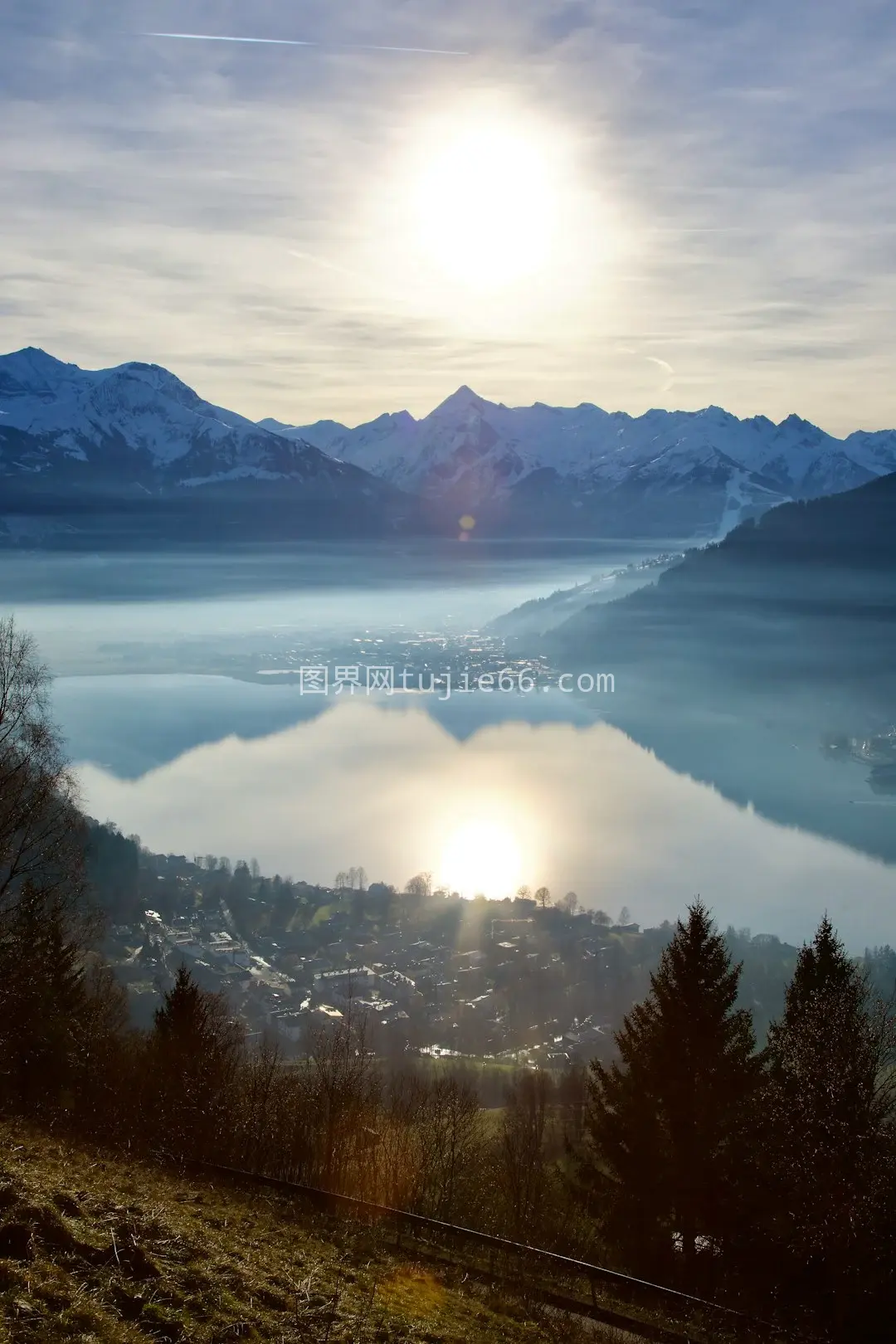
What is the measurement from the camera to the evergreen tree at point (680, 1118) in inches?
529

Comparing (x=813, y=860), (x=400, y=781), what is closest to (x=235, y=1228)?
(x=813, y=860)

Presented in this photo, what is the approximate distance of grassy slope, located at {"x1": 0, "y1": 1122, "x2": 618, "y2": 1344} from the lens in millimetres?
6418

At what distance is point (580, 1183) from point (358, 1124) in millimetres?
3590

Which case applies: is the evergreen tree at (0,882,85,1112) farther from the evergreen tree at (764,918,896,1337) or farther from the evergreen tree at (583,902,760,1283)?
the evergreen tree at (764,918,896,1337)

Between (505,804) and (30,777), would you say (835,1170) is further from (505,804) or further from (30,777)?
(505,804)

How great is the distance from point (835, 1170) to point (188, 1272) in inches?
297

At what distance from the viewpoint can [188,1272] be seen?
294 inches

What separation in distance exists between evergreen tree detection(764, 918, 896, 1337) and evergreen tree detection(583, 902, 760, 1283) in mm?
669

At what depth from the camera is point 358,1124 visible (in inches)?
640

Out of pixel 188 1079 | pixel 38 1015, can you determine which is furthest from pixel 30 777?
pixel 188 1079

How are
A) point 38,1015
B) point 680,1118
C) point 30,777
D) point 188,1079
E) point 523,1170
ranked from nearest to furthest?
point 680,1118 < point 30,777 < point 188,1079 < point 38,1015 < point 523,1170

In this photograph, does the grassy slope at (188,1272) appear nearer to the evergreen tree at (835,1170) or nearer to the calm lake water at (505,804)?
the evergreen tree at (835,1170)

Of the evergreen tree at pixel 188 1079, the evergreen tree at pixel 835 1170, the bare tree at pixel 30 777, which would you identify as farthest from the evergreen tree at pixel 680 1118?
the bare tree at pixel 30 777

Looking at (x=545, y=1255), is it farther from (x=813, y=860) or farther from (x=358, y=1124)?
(x=813, y=860)
